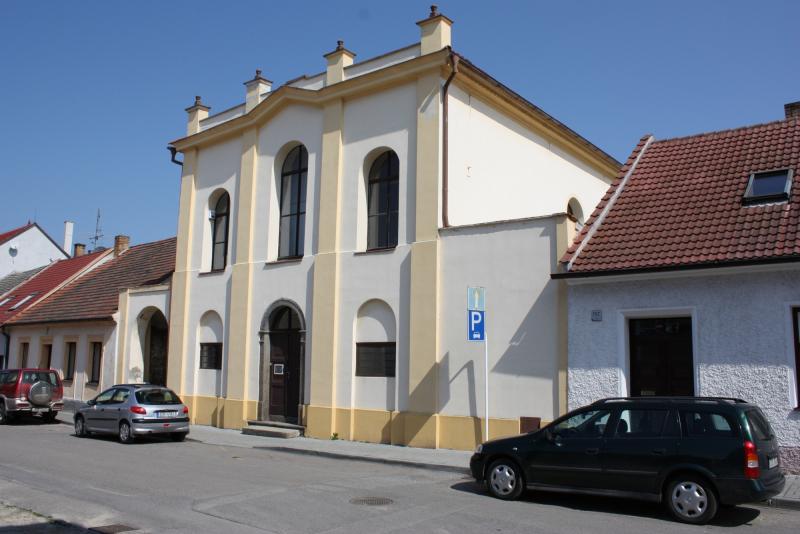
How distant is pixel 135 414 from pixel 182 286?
647 centimetres

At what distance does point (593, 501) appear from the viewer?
10.3 metres

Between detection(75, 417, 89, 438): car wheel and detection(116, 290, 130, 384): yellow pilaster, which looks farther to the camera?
detection(116, 290, 130, 384): yellow pilaster

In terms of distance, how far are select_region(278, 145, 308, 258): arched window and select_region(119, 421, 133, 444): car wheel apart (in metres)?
6.18

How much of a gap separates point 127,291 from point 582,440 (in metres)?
20.4

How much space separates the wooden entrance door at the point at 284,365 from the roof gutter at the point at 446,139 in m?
5.67

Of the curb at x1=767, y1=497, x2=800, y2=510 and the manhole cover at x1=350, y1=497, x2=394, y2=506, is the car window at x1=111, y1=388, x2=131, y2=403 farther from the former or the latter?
the curb at x1=767, y1=497, x2=800, y2=510

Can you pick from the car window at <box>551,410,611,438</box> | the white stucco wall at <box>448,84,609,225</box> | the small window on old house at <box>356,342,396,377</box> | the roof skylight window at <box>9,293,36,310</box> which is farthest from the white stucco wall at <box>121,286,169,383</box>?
the car window at <box>551,410,611,438</box>

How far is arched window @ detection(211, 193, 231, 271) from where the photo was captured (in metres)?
22.9

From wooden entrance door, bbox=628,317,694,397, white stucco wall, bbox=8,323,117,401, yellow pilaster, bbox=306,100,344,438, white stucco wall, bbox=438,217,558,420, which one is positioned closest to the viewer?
wooden entrance door, bbox=628,317,694,397

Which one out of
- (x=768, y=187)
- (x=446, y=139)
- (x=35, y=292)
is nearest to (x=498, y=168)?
(x=446, y=139)

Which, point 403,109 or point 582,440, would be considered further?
point 403,109

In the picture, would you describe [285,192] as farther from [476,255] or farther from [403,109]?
[476,255]

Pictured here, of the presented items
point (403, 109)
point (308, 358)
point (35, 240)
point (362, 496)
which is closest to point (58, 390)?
point (308, 358)

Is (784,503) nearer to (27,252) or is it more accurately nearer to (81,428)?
(81,428)
